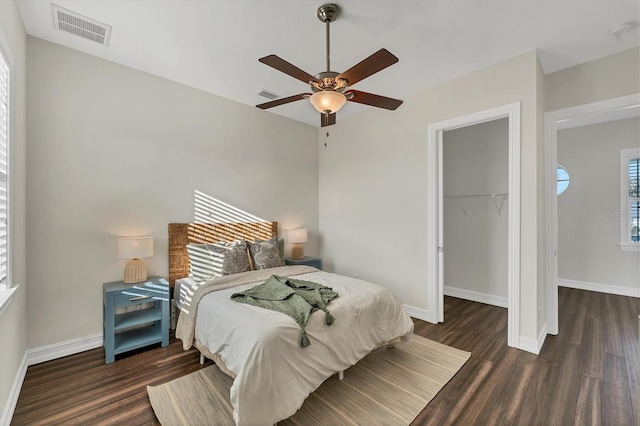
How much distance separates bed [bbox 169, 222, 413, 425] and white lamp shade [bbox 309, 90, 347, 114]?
1.54 metres

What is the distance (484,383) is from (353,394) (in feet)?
3.59

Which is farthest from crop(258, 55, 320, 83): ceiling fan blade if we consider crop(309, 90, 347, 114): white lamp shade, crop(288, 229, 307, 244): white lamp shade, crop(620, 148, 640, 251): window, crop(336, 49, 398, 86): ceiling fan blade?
crop(620, 148, 640, 251): window

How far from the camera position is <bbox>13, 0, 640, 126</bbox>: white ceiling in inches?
87.2

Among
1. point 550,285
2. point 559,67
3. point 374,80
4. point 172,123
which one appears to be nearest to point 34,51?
point 172,123

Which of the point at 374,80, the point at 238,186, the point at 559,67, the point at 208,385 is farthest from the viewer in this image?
the point at 238,186

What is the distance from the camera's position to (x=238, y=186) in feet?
13.3

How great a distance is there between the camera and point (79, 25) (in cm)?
245

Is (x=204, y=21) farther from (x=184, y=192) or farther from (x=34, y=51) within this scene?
(x=184, y=192)

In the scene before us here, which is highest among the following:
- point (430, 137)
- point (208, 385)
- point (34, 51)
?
point (34, 51)

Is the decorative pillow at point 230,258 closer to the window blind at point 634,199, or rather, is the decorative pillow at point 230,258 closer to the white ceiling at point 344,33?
the white ceiling at point 344,33

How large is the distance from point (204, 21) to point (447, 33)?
2.11 metres

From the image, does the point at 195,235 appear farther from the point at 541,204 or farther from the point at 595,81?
the point at 595,81

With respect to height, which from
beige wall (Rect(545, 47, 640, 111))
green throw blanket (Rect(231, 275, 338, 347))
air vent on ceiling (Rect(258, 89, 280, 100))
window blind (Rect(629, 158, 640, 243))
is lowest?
green throw blanket (Rect(231, 275, 338, 347))

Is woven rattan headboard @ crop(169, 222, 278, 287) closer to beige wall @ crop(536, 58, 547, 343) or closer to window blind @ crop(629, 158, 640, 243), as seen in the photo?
beige wall @ crop(536, 58, 547, 343)
